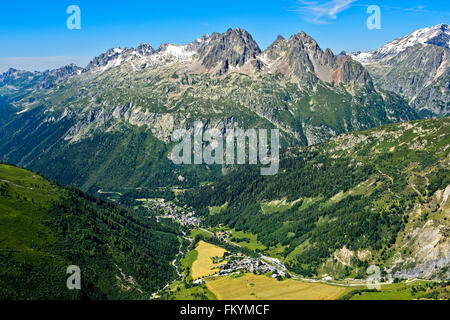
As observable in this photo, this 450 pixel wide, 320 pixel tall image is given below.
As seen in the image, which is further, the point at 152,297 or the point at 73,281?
the point at 152,297

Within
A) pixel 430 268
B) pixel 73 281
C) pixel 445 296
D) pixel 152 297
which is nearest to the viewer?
pixel 445 296

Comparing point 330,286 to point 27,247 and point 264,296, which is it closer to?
point 264,296

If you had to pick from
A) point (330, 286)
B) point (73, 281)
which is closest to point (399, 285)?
point (330, 286)

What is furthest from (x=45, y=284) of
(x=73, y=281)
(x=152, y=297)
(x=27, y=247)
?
(x=152, y=297)

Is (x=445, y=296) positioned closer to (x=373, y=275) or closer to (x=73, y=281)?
(x=373, y=275)

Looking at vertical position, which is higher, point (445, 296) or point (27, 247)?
point (27, 247)
